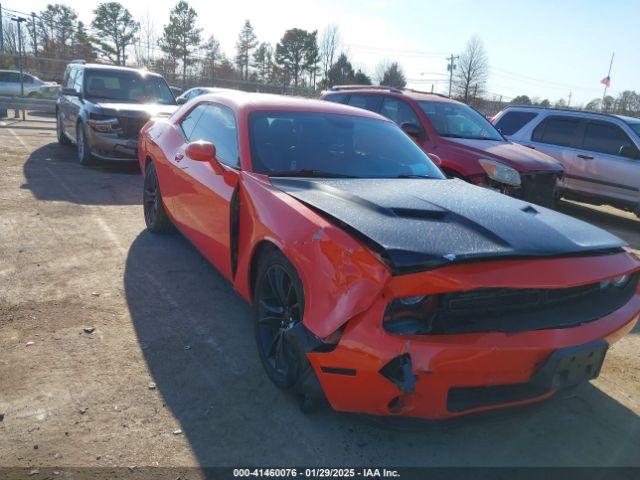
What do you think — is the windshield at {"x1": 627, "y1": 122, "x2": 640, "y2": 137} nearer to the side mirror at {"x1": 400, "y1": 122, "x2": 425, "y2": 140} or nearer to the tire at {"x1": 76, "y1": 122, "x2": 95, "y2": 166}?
the side mirror at {"x1": 400, "y1": 122, "x2": 425, "y2": 140}

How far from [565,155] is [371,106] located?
11.7 feet

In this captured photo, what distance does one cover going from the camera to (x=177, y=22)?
147 feet

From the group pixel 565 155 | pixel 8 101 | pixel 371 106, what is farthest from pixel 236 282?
pixel 8 101

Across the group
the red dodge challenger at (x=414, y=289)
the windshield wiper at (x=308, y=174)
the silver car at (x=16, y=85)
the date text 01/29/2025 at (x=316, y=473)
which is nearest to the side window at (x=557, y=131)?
the red dodge challenger at (x=414, y=289)

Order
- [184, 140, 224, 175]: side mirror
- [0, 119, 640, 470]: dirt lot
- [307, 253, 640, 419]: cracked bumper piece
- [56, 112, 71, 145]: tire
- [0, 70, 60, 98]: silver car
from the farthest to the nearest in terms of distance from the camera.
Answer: [0, 70, 60, 98]: silver car
[56, 112, 71, 145]: tire
[184, 140, 224, 175]: side mirror
[0, 119, 640, 470]: dirt lot
[307, 253, 640, 419]: cracked bumper piece

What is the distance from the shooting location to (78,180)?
754 centimetres

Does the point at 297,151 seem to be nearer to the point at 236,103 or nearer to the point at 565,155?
the point at 236,103

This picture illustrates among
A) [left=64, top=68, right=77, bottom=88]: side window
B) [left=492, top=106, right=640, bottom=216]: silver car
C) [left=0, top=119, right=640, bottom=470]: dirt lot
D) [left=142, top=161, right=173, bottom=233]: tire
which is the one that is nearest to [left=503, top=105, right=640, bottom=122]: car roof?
[left=492, top=106, right=640, bottom=216]: silver car

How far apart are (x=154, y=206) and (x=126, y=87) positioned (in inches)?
203

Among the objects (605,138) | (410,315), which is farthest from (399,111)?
(410,315)

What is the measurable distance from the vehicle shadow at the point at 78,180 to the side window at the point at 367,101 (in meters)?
3.75

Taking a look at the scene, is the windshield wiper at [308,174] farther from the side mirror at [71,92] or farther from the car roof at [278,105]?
the side mirror at [71,92]

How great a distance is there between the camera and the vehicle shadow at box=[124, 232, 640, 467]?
2275 mm

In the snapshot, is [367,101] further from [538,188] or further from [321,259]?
[321,259]
